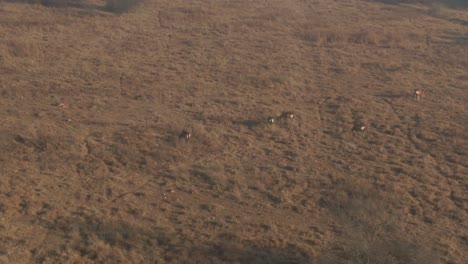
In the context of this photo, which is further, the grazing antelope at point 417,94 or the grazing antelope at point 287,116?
the grazing antelope at point 417,94

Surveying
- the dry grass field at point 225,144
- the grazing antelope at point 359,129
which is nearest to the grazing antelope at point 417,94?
the dry grass field at point 225,144

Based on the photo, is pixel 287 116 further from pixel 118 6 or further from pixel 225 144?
pixel 118 6

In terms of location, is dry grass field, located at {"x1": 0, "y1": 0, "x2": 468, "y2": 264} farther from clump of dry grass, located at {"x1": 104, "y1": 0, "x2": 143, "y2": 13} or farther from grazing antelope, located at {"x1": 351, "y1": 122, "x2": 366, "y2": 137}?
clump of dry grass, located at {"x1": 104, "y1": 0, "x2": 143, "y2": 13}

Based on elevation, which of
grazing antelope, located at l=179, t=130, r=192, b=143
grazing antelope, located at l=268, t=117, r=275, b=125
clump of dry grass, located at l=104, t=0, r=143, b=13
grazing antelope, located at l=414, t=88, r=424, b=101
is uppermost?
clump of dry grass, located at l=104, t=0, r=143, b=13

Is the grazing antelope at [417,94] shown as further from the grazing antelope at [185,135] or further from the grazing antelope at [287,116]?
the grazing antelope at [185,135]

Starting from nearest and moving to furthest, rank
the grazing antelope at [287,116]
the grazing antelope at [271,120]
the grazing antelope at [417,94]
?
the grazing antelope at [271,120] < the grazing antelope at [287,116] < the grazing antelope at [417,94]

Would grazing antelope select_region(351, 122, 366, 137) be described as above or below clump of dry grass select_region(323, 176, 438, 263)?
above

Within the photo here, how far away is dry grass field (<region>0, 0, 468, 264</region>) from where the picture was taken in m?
10.9

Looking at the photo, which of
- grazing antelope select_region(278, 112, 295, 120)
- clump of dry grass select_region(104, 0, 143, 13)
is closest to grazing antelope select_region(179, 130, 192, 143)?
grazing antelope select_region(278, 112, 295, 120)

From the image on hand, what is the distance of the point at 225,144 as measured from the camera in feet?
50.1

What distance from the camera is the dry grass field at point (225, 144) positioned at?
10891mm

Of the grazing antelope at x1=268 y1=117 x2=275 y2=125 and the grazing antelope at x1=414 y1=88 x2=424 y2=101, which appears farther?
the grazing antelope at x1=414 y1=88 x2=424 y2=101

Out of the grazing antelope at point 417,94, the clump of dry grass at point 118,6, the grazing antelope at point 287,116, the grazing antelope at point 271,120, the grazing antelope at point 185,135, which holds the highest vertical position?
the clump of dry grass at point 118,6

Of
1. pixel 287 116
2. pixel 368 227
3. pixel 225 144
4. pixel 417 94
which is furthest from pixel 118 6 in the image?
pixel 368 227
